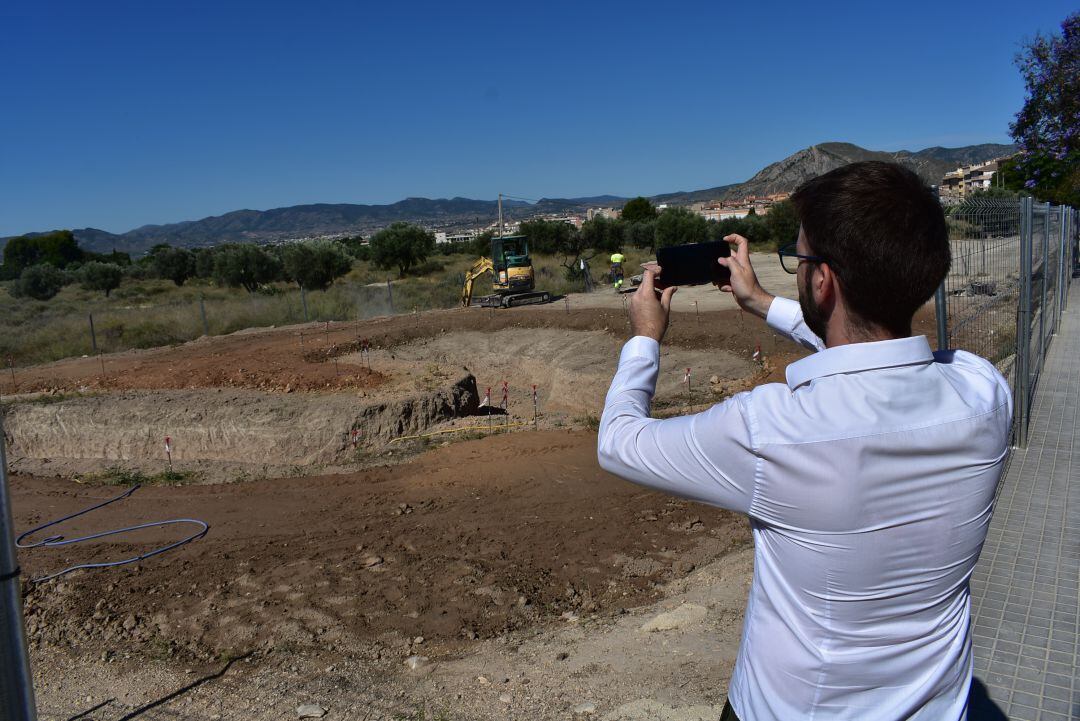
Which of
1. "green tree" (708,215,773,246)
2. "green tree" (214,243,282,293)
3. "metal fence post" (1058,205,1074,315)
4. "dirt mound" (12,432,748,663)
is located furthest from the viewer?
"green tree" (708,215,773,246)

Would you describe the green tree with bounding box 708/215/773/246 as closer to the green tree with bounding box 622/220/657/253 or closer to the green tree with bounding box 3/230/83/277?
the green tree with bounding box 622/220/657/253

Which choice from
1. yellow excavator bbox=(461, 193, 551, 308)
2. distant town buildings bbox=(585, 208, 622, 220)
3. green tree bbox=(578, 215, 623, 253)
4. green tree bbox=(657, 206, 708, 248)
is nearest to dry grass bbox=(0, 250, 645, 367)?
yellow excavator bbox=(461, 193, 551, 308)

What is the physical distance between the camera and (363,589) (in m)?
6.93

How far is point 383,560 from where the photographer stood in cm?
760

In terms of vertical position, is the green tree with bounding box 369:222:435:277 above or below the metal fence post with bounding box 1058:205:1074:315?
above

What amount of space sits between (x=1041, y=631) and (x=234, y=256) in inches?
1730

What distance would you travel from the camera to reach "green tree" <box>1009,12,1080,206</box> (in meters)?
18.1

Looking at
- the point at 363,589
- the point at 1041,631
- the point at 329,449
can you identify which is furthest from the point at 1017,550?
the point at 329,449

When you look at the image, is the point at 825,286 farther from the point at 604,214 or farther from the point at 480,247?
the point at 604,214

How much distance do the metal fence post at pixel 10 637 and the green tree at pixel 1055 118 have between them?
21627 millimetres

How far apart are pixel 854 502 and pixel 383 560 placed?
6736mm

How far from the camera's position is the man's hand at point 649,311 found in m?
1.80

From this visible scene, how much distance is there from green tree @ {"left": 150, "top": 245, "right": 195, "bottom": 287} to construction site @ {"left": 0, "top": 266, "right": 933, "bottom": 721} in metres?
34.3

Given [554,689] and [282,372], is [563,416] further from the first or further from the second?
[554,689]
